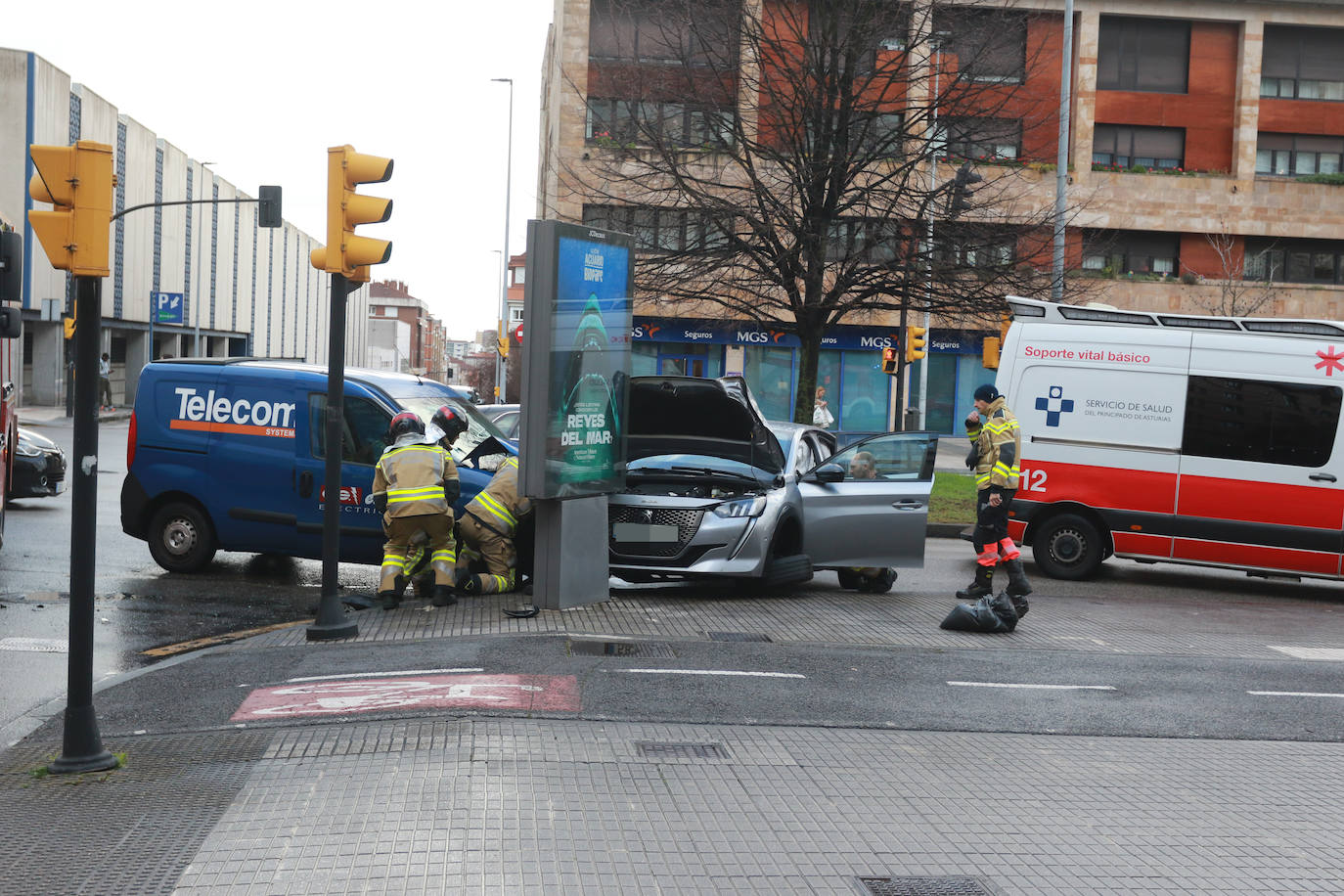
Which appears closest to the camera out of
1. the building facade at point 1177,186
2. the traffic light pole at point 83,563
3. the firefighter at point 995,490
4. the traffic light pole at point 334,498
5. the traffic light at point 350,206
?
the traffic light pole at point 83,563

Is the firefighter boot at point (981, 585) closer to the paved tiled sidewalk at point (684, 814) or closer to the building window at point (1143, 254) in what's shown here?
the paved tiled sidewalk at point (684, 814)

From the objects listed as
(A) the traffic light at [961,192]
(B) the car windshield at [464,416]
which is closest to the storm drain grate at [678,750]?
(B) the car windshield at [464,416]

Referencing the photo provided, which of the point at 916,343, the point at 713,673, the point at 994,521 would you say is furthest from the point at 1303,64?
the point at 713,673

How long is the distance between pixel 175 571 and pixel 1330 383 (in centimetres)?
1098

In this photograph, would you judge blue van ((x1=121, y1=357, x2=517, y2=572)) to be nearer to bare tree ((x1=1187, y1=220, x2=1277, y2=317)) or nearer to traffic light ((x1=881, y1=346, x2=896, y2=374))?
traffic light ((x1=881, y1=346, x2=896, y2=374))

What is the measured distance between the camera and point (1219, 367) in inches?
511

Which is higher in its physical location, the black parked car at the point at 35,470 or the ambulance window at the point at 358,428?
the ambulance window at the point at 358,428

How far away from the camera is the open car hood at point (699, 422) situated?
36.0ft

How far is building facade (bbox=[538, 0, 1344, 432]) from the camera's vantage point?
Result: 133 ft

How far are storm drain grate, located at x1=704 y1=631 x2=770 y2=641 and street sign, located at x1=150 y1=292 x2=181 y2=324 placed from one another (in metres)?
45.2

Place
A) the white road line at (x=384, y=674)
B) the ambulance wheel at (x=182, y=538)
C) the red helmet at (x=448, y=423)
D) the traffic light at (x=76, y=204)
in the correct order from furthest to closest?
the ambulance wheel at (x=182, y=538) → the red helmet at (x=448, y=423) → the white road line at (x=384, y=674) → the traffic light at (x=76, y=204)

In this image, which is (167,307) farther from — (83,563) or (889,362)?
(83,563)

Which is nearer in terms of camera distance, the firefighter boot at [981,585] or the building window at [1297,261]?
the firefighter boot at [981,585]

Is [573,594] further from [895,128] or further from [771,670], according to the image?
[895,128]
